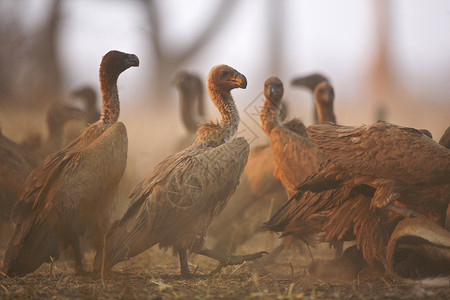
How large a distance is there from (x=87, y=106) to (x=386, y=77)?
15.1 feet

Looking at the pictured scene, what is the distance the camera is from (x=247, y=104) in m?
5.29

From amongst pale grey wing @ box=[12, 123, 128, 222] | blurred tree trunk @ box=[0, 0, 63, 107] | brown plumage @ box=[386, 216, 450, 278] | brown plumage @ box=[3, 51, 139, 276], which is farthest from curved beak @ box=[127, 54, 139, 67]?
brown plumage @ box=[386, 216, 450, 278]

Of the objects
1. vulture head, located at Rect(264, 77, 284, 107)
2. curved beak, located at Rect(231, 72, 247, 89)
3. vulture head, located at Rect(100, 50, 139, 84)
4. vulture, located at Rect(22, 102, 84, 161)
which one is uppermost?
vulture head, located at Rect(100, 50, 139, 84)

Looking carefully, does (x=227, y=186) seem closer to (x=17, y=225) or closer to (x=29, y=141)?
(x=17, y=225)

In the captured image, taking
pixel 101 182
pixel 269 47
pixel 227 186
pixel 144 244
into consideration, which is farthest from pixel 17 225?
pixel 269 47

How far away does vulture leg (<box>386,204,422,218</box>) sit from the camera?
372 cm

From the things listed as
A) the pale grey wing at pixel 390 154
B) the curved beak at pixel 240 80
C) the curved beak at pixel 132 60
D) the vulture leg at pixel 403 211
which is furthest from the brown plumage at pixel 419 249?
the curved beak at pixel 132 60

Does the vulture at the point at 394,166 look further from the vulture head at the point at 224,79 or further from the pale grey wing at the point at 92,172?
the pale grey wing at the point at 92,172

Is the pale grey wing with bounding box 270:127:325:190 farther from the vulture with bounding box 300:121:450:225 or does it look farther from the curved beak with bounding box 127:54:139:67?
the curved beak with bounding box 127:54:139:67

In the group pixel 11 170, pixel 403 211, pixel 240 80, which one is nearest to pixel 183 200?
pixel 240 80

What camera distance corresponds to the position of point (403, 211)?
3754mm

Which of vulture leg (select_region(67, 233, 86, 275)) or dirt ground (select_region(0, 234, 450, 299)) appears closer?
dirt ground (select_region(0, 234, 450, 299))

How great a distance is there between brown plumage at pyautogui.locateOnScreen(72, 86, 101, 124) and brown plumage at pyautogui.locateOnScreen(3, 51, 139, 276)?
3.85ft

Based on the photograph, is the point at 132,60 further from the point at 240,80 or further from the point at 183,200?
the point at 183,200
